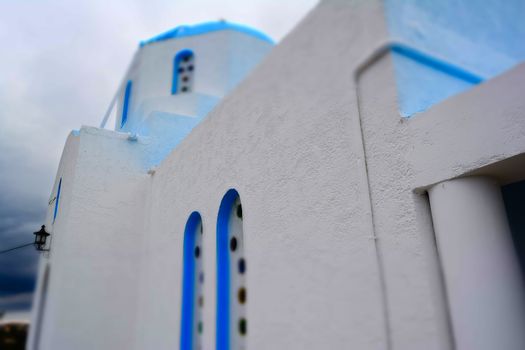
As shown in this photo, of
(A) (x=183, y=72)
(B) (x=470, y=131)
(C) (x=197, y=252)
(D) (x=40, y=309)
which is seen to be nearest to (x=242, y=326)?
(C) (x=197, y=252)

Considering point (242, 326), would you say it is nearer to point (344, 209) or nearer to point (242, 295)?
point (242, 295)

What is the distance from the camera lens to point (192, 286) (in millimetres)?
4965

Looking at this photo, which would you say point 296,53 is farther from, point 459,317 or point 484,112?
point 459,317

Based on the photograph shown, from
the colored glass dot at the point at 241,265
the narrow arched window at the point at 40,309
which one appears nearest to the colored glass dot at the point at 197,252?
the colored glass dot at the point at 241,265

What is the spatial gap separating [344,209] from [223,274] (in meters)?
1.94

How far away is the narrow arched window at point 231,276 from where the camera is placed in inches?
158

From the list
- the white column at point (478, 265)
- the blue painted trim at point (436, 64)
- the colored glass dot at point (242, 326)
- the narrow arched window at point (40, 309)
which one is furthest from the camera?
the narrow arched window at point (40, 309)

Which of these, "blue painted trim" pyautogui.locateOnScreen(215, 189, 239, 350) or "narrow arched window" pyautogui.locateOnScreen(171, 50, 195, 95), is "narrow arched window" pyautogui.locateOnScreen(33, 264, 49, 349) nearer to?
"narrow arched window" pyautogui.locateOnScreen(171, 50, 195, 95)

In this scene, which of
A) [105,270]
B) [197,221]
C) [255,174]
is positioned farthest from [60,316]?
[255,174]

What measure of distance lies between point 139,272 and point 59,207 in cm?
205

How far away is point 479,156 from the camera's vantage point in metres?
2.03

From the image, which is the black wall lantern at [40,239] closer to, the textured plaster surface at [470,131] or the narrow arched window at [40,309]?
the narrow arched window at [40,309]

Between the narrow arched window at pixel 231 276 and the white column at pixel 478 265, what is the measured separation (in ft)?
7.69

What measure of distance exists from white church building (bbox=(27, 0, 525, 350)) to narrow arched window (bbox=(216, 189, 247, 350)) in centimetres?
2
